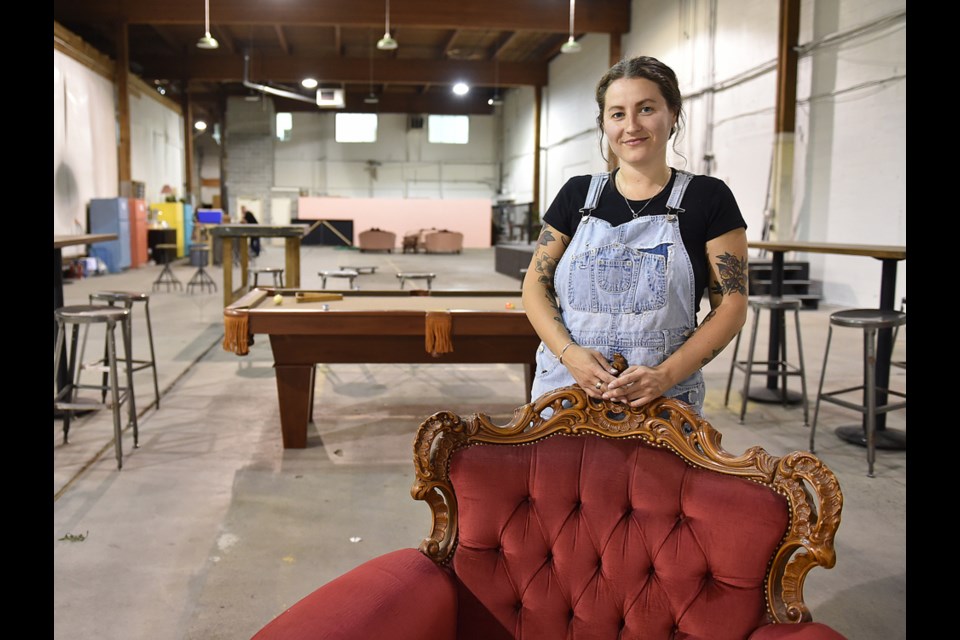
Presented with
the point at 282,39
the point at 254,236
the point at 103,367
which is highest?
the point at 282,39

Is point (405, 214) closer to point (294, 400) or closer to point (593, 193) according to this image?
point (294, 400)

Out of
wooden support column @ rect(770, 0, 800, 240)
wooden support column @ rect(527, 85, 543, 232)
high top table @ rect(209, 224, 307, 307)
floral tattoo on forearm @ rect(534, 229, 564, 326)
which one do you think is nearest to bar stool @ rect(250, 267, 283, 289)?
high top table @ rect(209, 224, 307, 307)

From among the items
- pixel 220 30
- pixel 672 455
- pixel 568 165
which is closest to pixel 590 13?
pixel 568 165

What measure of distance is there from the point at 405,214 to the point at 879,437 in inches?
833

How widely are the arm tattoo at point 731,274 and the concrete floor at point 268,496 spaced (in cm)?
139

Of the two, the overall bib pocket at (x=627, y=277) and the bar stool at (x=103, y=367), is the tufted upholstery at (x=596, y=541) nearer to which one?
the overall bib pocket at (x=627, y=277)

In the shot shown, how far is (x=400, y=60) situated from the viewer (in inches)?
752


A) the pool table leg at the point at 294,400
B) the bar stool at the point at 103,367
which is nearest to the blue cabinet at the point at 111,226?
the bar stool at the point at 103,367

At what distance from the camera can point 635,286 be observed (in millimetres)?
1610

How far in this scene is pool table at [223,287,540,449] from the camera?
12.3 feet

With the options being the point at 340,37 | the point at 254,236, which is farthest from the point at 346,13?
the point at 254,236

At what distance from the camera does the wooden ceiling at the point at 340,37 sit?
45.8 feet

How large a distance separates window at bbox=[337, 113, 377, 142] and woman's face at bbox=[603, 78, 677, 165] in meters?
26.4
